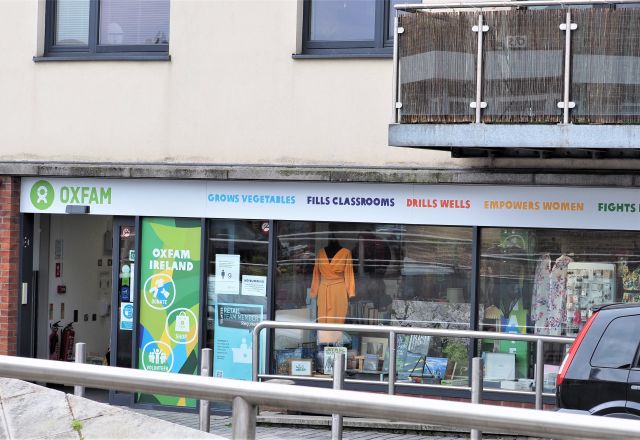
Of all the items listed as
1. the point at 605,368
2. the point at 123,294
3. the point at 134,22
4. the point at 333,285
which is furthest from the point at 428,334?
the point at 134,22

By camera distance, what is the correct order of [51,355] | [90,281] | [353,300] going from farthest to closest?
[90,281] → [51,355] → [353,300]

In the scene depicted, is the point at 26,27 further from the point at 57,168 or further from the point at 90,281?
the point at 90,281

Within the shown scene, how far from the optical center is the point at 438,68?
11438 millimetres

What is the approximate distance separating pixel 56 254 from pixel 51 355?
1.37m

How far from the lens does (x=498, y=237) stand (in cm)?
1251

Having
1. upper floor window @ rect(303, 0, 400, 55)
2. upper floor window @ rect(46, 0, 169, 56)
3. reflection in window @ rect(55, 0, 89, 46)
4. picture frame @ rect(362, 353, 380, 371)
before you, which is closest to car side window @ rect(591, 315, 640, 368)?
picture frame @ rect(362, 353, 380, 371)

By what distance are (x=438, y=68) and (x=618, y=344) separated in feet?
12.7

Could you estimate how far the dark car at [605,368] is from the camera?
8461 millimetres

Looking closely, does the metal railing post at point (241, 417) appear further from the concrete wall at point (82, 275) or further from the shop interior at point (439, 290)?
the concrete wall at point (82, 275)

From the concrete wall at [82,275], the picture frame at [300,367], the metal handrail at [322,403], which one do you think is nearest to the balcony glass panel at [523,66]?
the picture frame at [300,367]

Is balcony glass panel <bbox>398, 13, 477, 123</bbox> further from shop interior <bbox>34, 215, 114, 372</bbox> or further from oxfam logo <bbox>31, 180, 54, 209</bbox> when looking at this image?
shop interior <bbox>34, 215, 114, 372</bbox>

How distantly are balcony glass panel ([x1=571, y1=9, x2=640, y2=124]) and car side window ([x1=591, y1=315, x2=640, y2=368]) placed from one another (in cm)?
274

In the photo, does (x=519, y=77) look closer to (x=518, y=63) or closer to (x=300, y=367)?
(x=518, y=63)

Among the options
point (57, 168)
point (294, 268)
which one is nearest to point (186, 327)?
point (294, 268)
